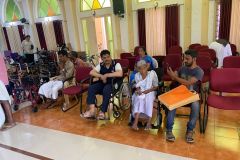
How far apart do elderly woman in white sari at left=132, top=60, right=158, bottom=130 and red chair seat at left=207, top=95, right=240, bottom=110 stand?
721 millimetres

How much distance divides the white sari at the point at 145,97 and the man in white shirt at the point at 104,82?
17.9 inches

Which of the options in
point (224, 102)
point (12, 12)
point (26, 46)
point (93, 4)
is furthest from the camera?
point (12, 12)

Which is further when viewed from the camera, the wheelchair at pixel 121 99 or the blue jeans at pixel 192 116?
the wheelchair at pixel 121 99

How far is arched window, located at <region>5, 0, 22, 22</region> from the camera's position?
31.1 feet

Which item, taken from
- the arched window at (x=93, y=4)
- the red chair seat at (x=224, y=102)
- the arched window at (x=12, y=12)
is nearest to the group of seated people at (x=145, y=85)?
the red chair seat at (x=224, y=102)

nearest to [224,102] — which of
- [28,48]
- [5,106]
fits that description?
[5,106]

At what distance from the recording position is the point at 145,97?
2.77m

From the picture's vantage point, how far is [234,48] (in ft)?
16.5

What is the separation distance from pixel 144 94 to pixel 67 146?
3.98 ft

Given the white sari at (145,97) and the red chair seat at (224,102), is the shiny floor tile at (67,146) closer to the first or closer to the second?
the white sari at (145,97)

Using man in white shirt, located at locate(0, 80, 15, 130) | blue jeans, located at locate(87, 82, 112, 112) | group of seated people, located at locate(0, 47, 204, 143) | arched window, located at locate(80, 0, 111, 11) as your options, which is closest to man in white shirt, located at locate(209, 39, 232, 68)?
group of seated people, located at locate(0, 47, 204, 143)

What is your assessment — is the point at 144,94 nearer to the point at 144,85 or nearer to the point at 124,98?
the point at 144,85

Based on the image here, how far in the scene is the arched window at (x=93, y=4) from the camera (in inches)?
273

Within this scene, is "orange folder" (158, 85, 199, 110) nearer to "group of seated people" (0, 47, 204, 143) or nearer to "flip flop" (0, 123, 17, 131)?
"group of seated people" (0, 47, 204, 143)
